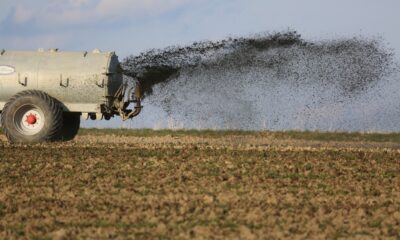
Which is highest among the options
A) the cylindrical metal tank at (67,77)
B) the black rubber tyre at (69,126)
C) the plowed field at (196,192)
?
the cylindrical metal tank at (67,77)

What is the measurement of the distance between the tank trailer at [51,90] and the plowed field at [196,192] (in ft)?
3.89

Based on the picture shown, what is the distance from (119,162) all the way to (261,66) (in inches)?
395

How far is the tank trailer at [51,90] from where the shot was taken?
928 inches

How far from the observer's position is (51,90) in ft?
78.2

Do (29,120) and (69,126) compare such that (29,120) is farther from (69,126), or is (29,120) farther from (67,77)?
(69,126)

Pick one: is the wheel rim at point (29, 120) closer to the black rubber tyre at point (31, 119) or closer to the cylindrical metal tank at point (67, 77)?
the black rubber tyre at point (31, 119)

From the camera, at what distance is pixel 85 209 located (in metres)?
11.8

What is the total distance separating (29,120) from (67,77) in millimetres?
1778

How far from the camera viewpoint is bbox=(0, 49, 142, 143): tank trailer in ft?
77.4

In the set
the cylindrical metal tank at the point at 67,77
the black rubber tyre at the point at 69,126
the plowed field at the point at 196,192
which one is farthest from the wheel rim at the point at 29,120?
the black rubber tyre at the point at 69,126

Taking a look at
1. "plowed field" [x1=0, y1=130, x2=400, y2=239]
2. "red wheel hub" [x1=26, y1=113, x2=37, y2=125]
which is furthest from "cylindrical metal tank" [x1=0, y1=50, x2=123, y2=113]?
"plowed field" [x1=0, y1=130, x2=400, y2=239]

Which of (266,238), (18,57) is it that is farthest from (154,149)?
(266,238)

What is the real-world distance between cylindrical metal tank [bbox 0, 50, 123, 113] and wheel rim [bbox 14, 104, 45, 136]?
0.68 meters

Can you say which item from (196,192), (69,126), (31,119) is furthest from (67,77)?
(196,192)
